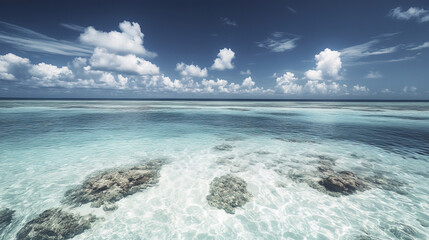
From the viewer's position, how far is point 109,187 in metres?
7.84

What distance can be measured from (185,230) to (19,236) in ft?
16.6

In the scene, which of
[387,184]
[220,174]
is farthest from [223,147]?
[387,184]

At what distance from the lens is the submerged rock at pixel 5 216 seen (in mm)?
5715

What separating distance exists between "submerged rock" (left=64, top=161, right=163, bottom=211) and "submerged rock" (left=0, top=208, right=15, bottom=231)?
1489 mm

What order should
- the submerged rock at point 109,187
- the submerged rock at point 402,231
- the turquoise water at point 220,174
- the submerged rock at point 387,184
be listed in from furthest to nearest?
the submerged rock at point 387,184 → the submerged rock at point 109,187 → the turquoise water at point 220,174 → the submerged rock at point 402,231

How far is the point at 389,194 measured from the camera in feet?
25.2

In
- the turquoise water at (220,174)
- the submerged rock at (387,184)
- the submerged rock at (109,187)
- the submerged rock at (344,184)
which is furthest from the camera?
the submerged rock at (387,184)

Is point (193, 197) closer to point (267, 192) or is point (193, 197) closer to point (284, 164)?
point (267, 192)

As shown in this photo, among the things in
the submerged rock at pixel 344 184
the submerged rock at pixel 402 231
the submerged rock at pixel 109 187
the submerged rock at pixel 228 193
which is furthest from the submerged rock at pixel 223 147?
the submerged rock at pixel 402 231

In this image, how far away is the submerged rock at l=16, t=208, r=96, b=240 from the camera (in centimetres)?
532

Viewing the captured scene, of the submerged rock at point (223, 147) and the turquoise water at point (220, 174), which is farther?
the submerged rock at point (223, 147)

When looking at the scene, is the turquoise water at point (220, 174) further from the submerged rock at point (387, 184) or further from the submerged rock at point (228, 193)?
the submerged rock at point (228, 193)

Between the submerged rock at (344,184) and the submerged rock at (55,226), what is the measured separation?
33.0ft

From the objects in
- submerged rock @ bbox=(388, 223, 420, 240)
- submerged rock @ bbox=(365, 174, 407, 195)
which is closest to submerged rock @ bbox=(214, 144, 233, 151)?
submerged rock @ bbox=(365, 174, 407, 195)
